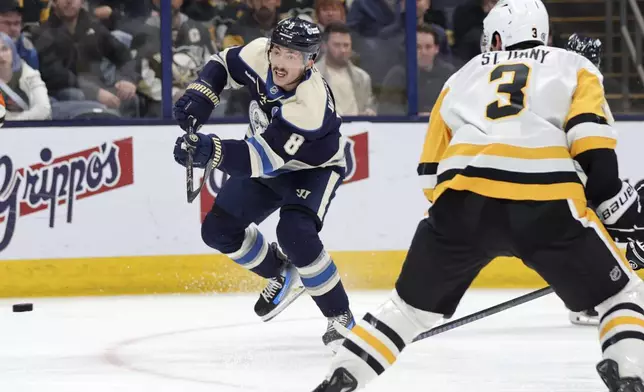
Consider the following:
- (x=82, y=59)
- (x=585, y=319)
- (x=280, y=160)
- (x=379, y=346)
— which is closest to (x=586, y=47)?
(x=585, y=319)

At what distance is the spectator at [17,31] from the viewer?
19.0ft

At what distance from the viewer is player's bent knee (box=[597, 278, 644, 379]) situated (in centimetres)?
249

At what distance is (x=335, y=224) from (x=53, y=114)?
1.42 m

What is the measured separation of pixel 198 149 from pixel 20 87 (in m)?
2.61

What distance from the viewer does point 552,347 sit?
405 cm

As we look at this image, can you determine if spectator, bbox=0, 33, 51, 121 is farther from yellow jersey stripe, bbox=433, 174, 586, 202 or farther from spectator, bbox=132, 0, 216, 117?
yellow jersey stripe, bbox=433, 174, 586, 202

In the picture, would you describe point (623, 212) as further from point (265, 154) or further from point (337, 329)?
point (337, 329)

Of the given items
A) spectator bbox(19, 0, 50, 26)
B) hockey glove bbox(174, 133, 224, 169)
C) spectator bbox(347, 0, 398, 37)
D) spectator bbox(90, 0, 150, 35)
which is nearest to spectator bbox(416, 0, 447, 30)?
spectator bbox(347, 0, 398, 37)

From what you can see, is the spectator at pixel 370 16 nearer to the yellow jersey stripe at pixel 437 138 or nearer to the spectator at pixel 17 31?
the spectator at pixel 17 31

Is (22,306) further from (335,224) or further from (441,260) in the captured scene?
(441,260)

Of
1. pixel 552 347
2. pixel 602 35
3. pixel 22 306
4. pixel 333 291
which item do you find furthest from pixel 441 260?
pixel 602 35

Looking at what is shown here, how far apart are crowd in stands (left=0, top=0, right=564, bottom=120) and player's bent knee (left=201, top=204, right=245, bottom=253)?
182cm

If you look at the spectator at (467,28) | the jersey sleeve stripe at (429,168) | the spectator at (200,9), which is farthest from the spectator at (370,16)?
the jersey sleeve stripe at (429,168)

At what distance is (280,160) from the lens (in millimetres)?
3672
